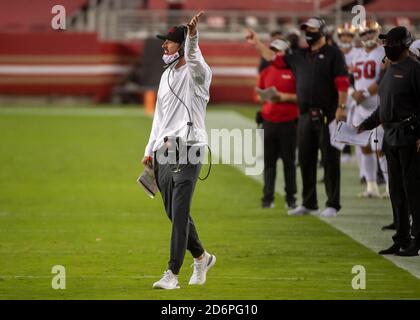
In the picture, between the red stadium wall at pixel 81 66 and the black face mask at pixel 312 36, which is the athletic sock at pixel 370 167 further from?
the red stadium wall at pixel 81 66

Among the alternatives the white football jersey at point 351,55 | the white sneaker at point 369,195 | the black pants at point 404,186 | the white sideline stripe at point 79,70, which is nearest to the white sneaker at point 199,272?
the black pants at point 404,186

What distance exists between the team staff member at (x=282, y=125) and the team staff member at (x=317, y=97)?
619 millimetres

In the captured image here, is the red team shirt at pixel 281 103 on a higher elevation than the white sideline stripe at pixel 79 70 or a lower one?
higher

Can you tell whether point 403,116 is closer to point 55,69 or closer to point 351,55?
point 351,55

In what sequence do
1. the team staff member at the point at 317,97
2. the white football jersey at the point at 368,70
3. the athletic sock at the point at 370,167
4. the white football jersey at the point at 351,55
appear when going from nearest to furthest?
the team staff member at the point at 317,97
the white football jersey at the point at 368,70
the athletic sock at the point at 370,167
the white football jersey at the point at 351,55

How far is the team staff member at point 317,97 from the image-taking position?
16.0 m

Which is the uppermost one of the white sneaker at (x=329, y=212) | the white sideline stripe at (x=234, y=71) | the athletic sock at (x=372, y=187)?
the white sneaker at (x=329, y=212)

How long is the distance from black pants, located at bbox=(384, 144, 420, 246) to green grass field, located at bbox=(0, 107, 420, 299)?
0.45m

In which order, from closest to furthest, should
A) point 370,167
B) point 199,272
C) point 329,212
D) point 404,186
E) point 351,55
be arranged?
1. point 199,272
2. point 404,186
3. point 329,212
4. point 370,167
5. point 351,55

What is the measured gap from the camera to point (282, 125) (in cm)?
1711

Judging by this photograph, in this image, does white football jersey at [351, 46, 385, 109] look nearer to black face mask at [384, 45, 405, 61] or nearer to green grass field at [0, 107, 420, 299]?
green grass field at [0, 107, 420, 299]

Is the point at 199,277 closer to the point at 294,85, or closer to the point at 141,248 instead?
the point at 141,248

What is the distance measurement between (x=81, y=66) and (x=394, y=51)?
3000 centimetres

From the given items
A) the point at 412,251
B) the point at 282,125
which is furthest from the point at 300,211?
the point at 412,251
